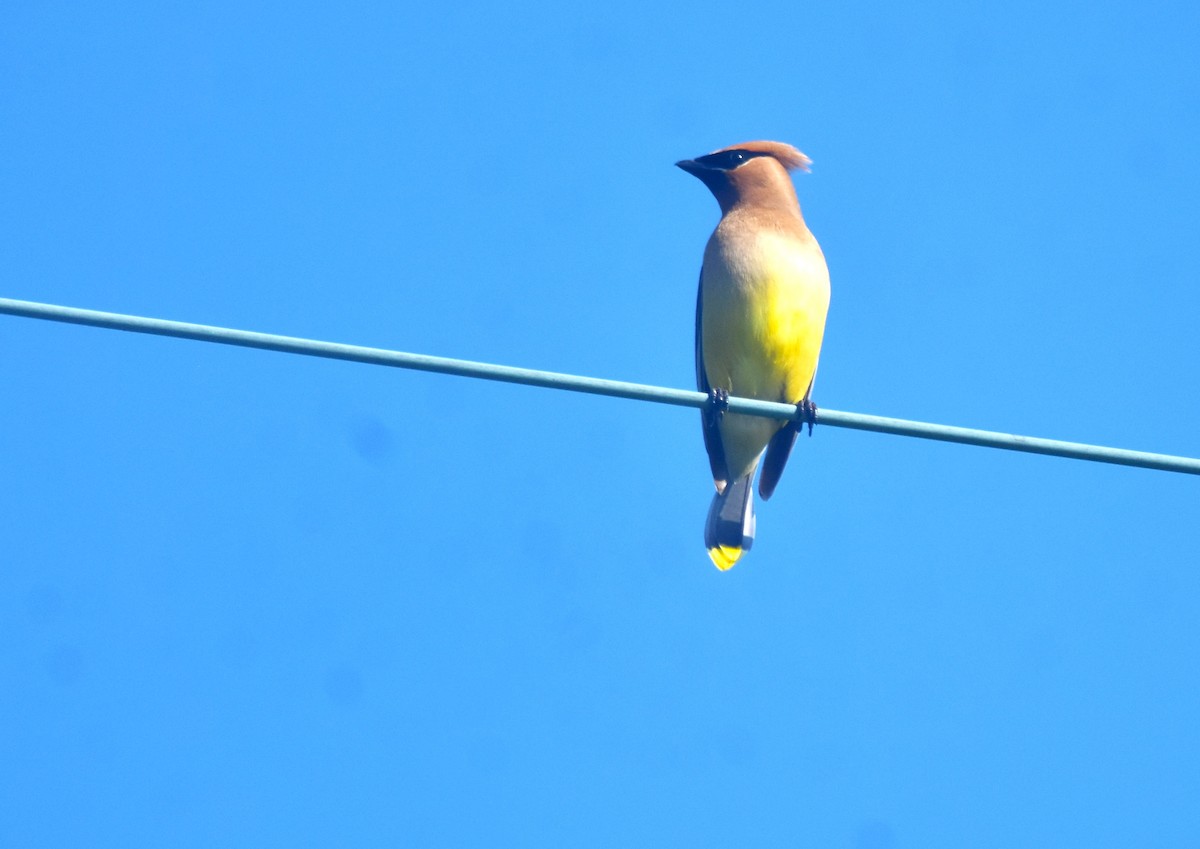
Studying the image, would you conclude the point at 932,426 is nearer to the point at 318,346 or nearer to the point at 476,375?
the point at 476,375

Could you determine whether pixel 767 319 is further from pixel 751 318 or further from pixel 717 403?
pixel 717 403

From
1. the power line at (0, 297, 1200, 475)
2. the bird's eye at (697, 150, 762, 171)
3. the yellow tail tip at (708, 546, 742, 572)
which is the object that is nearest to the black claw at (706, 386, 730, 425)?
the power line at (0, 297, 1200, 475)

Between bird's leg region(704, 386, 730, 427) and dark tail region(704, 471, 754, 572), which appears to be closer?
bird's leg region(704, 386, 730, 427)

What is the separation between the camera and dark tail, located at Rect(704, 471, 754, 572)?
26.9ft

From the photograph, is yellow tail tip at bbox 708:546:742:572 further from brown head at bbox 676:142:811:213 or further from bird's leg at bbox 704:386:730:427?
brown head at bbox 676:142:811:213

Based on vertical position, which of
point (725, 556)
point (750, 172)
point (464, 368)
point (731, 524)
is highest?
point (750, 172)

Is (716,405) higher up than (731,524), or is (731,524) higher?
(716,405)

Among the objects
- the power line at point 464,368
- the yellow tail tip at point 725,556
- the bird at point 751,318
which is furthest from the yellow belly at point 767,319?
the power line at point 464,368

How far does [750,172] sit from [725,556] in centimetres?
194

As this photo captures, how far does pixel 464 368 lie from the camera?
15.3 feet

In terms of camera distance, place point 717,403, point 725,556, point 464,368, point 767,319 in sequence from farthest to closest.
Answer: point 725,556 < point 767,319 < point 717,403 < point 464,368

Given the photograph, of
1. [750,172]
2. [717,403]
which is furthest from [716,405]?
[750,172]

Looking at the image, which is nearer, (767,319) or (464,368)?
(464,368)

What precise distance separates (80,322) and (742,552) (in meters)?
4.32
